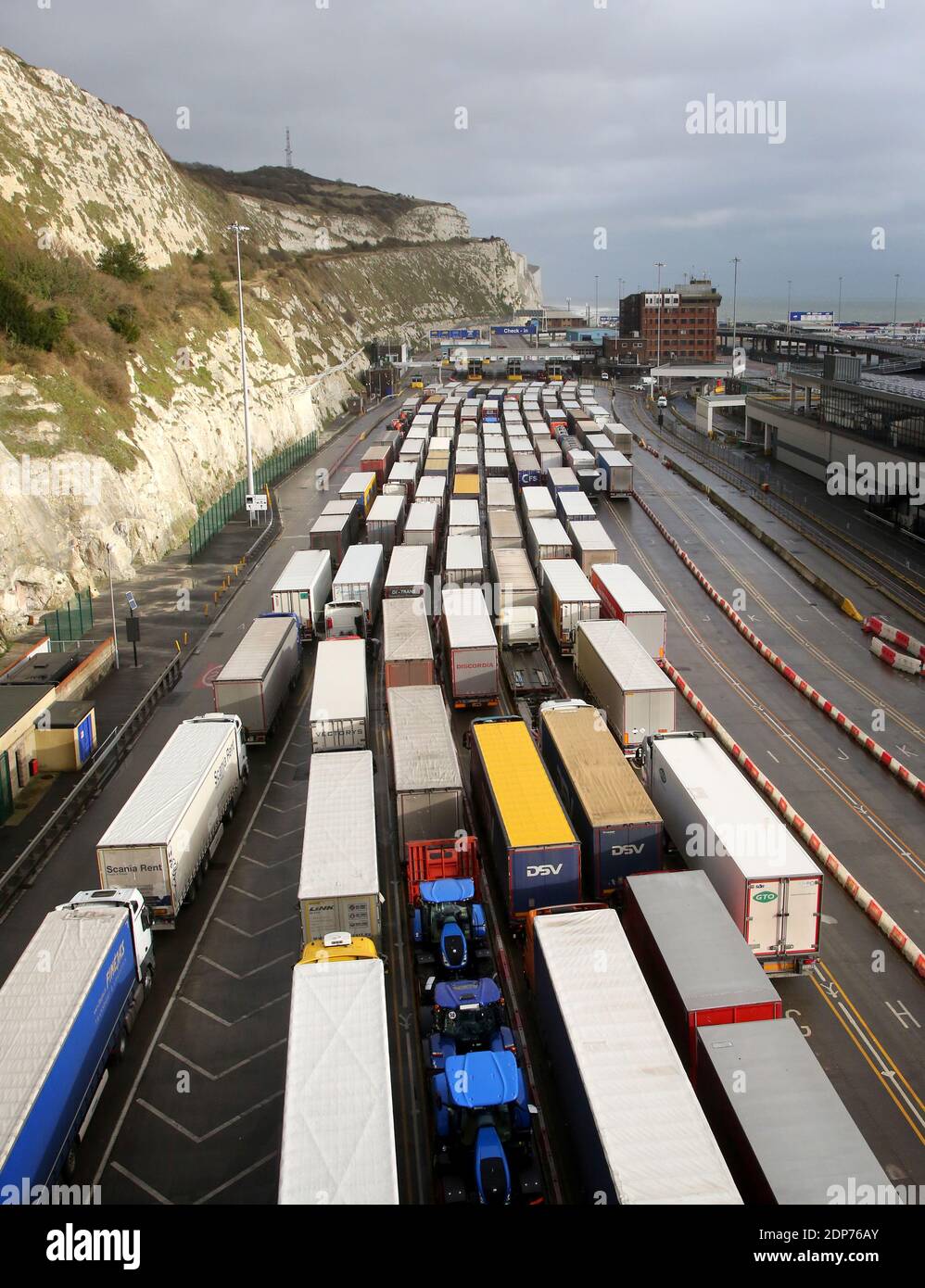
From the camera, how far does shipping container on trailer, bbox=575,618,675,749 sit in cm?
3272

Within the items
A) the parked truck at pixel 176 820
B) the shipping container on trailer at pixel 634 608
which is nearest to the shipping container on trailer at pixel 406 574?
the shipping container on trailer at pixel 634 608

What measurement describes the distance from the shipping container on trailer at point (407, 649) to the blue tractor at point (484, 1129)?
19711mm

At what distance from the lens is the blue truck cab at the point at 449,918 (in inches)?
912

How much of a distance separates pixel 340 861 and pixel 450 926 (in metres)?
2.97

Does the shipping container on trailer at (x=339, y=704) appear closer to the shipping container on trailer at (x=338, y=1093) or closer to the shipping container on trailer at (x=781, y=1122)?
the shipping container on trailer at (x=338, y=1093)

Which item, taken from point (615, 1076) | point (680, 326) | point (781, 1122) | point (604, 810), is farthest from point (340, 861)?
point (680, 326)

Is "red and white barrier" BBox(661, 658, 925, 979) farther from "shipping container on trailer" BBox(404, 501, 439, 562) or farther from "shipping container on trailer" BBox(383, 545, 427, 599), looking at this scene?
"shipping container on trailer" BBox(404, 501, 439, 562)

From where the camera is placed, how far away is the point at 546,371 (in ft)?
583

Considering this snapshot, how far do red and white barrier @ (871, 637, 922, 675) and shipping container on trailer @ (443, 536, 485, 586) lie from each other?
1792 centimetres

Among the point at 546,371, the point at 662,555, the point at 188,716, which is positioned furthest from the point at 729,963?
the point at 546,371

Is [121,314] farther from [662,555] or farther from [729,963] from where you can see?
[729,963]

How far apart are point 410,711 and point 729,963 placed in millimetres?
14188

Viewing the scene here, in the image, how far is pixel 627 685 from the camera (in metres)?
32.9

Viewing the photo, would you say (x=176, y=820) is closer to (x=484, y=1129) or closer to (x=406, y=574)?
(x=484, y=1129)
